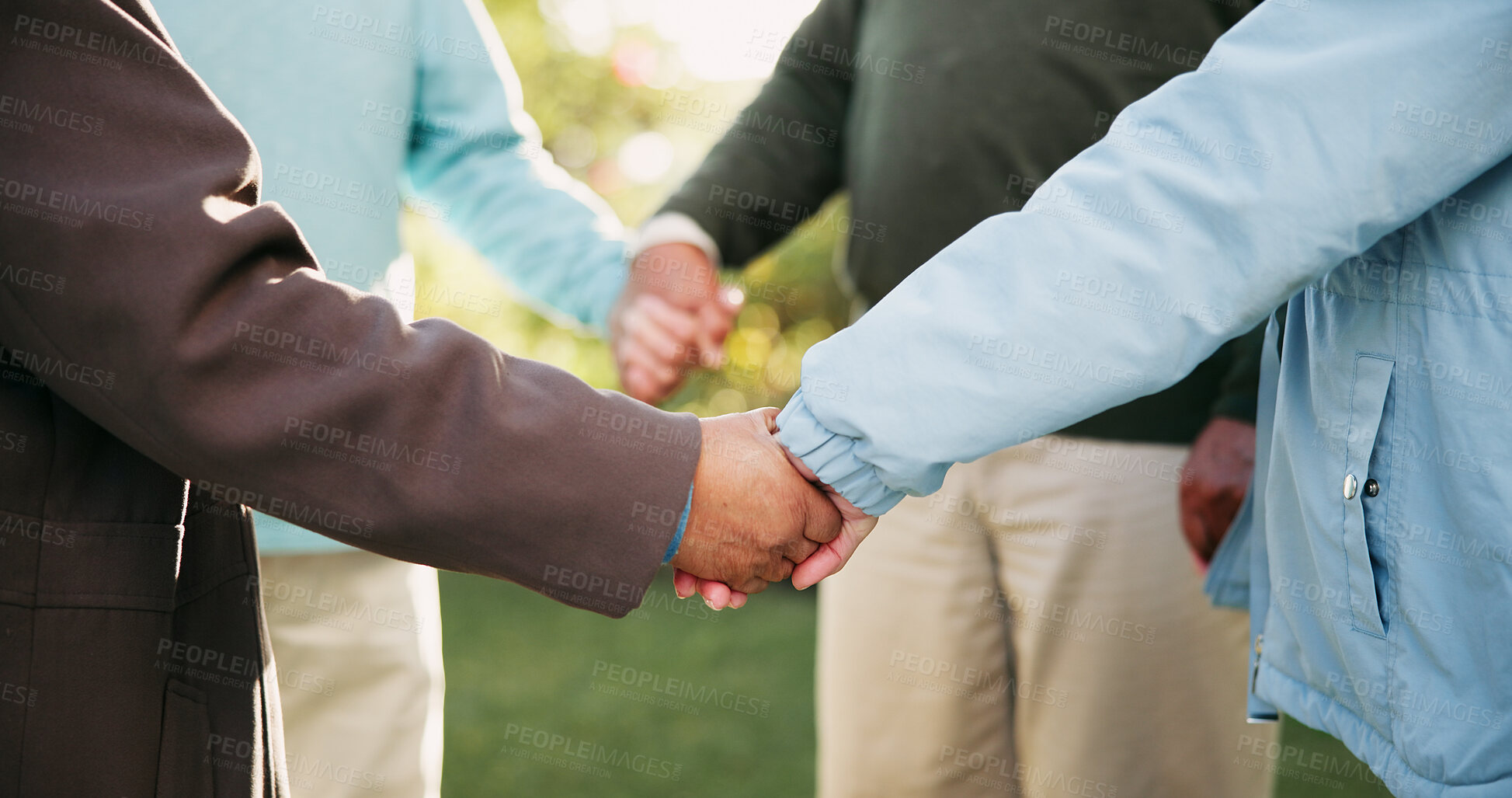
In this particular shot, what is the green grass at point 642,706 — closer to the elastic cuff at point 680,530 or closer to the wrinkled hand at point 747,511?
the wrinkled hand at point 747,511

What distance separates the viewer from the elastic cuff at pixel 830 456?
5.05ft

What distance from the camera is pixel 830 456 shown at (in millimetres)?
1555

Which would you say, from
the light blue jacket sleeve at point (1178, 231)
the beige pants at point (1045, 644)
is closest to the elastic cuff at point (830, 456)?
the light blue jacket sleeve at point (1178, 231)

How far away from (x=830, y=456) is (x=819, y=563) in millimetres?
285

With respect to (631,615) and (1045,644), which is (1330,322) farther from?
(631,615)

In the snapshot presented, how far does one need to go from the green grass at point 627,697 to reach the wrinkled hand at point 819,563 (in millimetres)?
2098

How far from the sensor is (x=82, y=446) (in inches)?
49.1

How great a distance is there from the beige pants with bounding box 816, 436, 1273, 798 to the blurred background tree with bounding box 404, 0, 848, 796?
142cm

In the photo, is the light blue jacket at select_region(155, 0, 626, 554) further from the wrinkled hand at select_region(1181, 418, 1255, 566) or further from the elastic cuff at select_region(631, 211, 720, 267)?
the wrinkled hand at select_region(1181, 418, 1255, 566)

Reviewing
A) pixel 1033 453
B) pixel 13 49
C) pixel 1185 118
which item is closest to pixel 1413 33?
pixel 1185 118

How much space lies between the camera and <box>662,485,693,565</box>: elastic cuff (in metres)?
1.40

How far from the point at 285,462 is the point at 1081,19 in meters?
1.80

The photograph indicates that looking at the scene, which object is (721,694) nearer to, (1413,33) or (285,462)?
(285,462)

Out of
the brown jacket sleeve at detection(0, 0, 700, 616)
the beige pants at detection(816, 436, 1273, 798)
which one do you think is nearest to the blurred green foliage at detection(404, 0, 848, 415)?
the beige pants at detection(816, 436, 1273, 798)
